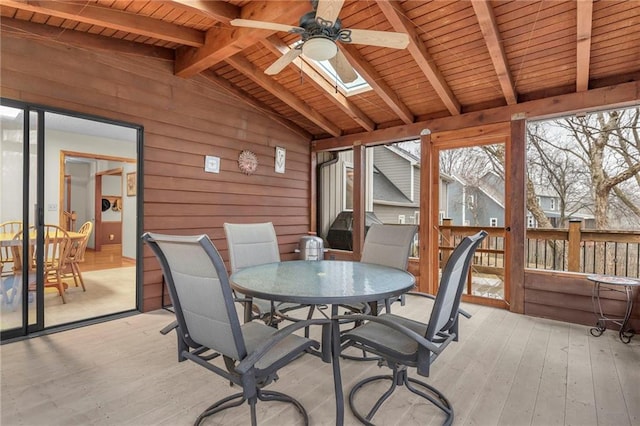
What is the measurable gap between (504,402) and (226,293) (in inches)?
73.2

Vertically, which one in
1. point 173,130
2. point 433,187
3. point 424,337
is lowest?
point 424,337

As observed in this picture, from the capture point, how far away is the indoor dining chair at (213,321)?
1333 mm

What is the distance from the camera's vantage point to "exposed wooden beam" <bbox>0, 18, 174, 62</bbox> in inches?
111

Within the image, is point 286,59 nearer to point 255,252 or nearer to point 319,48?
point 319,48

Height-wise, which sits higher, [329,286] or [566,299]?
[329,286]

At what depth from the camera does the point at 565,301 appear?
11.6ft

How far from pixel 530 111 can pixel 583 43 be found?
959 mm

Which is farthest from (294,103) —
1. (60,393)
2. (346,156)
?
(60,393)

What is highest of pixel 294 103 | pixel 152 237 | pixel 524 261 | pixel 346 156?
pixel 294 103

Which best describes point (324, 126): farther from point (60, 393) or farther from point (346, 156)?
point (60, 393)

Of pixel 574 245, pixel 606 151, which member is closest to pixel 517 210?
pixel 574 245

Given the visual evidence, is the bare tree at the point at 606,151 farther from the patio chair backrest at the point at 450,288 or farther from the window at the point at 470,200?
the patio chair backrest at the point at 450,288

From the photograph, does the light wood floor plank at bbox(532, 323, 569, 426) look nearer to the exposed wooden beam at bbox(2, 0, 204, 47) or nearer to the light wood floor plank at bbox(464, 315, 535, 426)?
the light wood floor plank at bbox(464, 315, 535, 426)

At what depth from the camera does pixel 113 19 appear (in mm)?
2809
